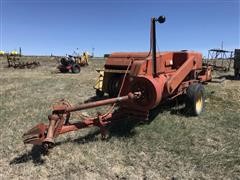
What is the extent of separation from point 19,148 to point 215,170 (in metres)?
3.16

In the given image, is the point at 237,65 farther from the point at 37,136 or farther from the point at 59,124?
the point at 37,136

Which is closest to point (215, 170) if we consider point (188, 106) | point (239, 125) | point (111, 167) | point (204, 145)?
point (204, 145)

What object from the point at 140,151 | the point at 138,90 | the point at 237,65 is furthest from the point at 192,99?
the point at 237,65

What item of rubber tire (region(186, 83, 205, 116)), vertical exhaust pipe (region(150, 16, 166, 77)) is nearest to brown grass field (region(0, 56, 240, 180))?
rubber tire (region(186, 83, 205, 116))

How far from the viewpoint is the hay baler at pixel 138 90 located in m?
5.54

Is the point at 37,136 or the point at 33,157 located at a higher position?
the point at 37,136

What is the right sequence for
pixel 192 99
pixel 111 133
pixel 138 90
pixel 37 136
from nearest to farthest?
pixel 37 136, pixel 138 90, pixel 111 133, pixel 192 99

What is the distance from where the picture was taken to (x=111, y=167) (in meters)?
5.16

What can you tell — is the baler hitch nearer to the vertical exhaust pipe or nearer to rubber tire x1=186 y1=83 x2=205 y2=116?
the vertical exhaust pipe

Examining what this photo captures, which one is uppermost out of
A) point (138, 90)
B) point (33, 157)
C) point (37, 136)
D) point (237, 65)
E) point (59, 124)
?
point (237, 65)

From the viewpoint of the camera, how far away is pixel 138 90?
20.9 ft

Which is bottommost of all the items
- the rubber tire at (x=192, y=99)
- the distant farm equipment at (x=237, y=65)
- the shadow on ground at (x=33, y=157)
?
the shadow on ground at (x=33, y=157)

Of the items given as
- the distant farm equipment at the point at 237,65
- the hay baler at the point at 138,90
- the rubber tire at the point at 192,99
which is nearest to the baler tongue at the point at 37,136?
the hay baler at the point at 138,90

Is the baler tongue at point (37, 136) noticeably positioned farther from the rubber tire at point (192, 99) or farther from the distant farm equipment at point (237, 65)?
the distant farm equipment at point (237, 65)
